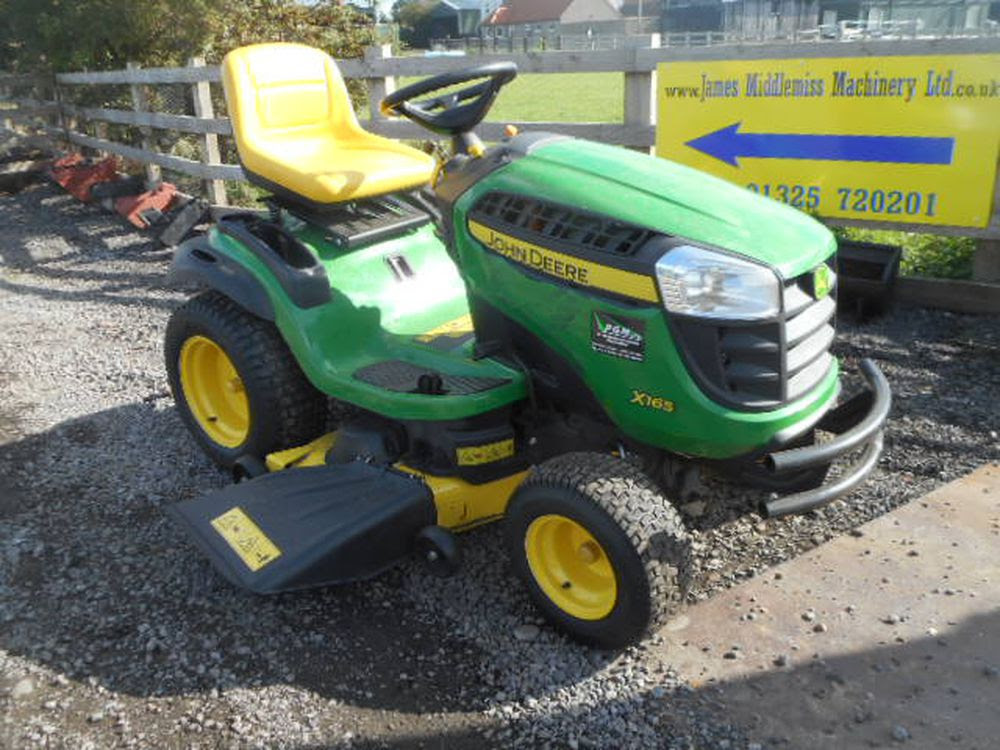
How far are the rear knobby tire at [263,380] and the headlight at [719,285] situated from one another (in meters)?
1.60

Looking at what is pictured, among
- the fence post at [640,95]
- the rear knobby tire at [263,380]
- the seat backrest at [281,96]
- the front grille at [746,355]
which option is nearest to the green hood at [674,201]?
the front grille at [746,355]

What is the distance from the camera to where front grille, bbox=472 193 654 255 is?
2.44 metres

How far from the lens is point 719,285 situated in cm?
232

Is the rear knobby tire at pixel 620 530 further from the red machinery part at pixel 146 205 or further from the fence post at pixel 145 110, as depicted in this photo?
the fence post at pixel 145 110

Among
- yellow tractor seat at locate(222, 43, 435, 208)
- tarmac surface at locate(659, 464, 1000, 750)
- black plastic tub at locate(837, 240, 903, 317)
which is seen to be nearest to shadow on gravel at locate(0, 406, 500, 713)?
tarmac surface at locate(659, 464, 1000, 750)

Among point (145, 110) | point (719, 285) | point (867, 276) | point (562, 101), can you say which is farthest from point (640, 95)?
point (562, 101)

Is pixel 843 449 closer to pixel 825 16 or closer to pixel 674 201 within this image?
pixel 674 201

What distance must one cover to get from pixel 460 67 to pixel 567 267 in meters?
4.38

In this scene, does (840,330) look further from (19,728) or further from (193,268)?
(19,728)

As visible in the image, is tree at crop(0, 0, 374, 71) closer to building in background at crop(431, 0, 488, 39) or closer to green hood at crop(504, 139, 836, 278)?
green hood at crop(504, 139, 836, 278)

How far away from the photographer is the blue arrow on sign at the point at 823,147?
15.8 feet

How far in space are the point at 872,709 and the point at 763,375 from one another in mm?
855

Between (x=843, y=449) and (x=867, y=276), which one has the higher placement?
(x=843, y=449)

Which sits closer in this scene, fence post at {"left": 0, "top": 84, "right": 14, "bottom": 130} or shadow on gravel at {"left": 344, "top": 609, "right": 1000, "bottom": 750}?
shadow on gravel at {"left": 344, "top": 609, "right": 1000, "bottom": 750}
